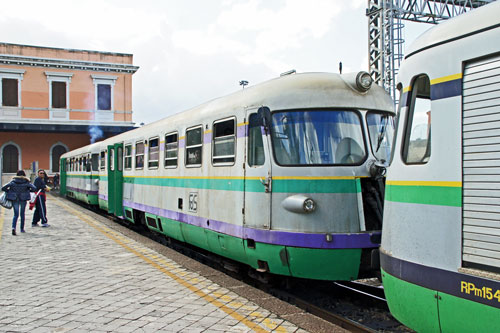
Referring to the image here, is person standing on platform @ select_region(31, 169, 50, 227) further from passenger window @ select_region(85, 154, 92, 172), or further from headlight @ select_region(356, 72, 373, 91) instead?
headlight @ select_region(356, 72, 373, 91)

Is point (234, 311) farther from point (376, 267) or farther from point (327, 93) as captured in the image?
point (327, 93)

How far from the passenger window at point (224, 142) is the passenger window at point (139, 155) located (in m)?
4.57

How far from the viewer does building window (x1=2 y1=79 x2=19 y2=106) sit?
34.5 m

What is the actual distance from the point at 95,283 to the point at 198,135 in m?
3.01

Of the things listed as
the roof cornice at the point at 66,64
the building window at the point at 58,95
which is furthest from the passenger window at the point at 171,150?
the roof cornice at the point at 66,64

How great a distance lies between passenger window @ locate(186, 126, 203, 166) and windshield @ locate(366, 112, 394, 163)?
306 centimetres

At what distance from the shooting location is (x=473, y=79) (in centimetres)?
323

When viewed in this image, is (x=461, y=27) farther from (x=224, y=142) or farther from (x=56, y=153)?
(x=56, y=153)

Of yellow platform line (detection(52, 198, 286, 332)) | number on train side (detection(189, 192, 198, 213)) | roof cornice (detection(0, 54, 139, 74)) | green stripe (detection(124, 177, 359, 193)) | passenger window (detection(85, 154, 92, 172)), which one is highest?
roof cornice (detection(0, 54, 139, 74))

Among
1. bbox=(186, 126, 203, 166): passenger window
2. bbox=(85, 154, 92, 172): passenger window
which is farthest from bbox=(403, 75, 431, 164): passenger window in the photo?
bbox=(85, 154, 92, 172): passenger window

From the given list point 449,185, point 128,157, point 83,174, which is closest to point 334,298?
point 449,185

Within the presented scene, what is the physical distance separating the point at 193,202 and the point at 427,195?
527 cm

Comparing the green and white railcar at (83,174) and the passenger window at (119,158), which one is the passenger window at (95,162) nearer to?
the green and white railcar at (83,174)

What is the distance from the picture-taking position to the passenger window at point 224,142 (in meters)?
6.91
